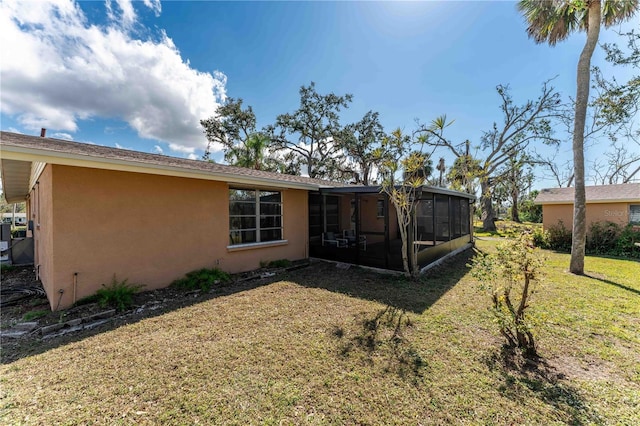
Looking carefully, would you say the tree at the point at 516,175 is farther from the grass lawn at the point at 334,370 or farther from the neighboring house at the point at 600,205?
the grass lawn at the point at 334,370

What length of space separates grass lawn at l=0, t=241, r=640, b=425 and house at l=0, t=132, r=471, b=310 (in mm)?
1810

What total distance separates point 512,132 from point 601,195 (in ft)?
41.9

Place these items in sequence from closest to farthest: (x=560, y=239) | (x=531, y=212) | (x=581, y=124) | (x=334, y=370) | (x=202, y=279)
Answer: (x=334, y=370) → (x=202, y=279) → (x=581, y=124) → (x=560, y=239) → (x=531, y=212)

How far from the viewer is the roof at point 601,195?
11.9m

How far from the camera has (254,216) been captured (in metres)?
8.02

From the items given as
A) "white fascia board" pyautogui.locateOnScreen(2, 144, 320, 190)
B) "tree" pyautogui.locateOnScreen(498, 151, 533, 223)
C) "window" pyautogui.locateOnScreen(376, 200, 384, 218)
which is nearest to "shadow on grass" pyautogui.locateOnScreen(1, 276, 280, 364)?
"white fascia board" pyautogui.locateOnScreen(2, 144, 320, 190)

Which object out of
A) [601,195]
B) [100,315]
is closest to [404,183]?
[100,315]

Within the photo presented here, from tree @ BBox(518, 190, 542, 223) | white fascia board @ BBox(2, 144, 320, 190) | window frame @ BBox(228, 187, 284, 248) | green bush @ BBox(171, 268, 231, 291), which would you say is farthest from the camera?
tree @ BBox(518, 190, 542, 223)

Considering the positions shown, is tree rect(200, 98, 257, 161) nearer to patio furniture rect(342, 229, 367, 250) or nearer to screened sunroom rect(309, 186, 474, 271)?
screened sunroom rect(309, 186, 474, 271)

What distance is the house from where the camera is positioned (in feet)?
15.7

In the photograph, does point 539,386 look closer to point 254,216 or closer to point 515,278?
point 515,278

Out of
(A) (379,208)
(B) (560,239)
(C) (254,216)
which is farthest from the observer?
(A) (379,208)

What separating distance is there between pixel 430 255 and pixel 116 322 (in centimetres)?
828

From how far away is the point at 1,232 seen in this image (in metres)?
8.91
